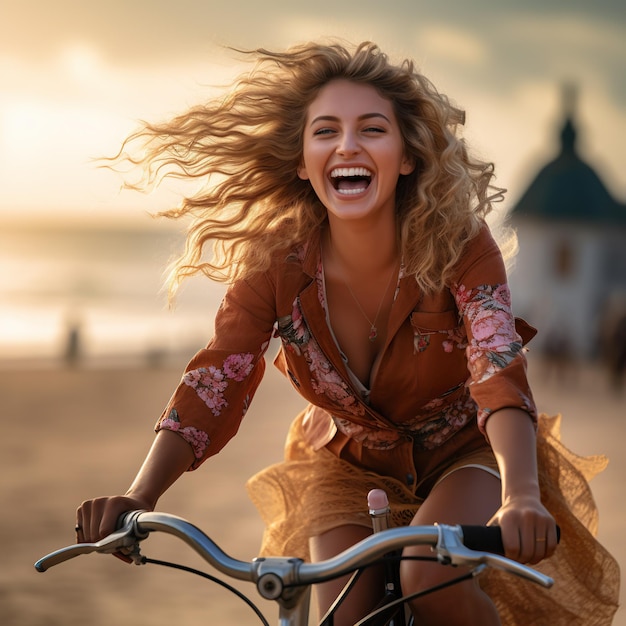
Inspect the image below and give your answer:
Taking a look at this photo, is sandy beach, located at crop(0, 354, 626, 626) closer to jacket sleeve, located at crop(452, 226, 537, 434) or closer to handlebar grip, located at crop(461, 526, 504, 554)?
jacket sleeve, located at crop(452, 226, 537, 434)

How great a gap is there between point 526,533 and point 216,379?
104 centimetres

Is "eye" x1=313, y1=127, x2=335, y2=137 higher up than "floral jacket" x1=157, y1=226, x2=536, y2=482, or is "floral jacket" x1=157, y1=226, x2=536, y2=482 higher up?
"eye" x1=313, y1=127, x2=335, y2=137

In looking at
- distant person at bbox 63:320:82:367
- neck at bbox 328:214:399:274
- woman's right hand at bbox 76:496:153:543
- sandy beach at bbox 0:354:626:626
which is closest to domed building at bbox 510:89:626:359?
distant person at bbox 63:320:82:367

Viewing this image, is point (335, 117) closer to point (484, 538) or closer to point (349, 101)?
point (349, 101)

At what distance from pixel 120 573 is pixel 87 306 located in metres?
44.6

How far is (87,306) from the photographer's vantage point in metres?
52.2

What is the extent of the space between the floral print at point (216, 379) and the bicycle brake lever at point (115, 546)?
0.64 m

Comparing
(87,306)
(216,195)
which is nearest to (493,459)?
(216,195)

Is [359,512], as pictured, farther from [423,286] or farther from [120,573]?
[120,573]

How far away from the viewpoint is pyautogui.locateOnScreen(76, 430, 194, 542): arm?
2.50 m

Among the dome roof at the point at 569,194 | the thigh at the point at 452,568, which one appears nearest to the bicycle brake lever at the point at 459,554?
the thigh at the point at 452,568

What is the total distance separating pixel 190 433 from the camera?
2965 mm

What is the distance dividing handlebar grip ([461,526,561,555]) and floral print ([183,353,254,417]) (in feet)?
3.25

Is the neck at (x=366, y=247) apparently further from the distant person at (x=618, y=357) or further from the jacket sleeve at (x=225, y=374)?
the distant person at (x=618, y=357)
